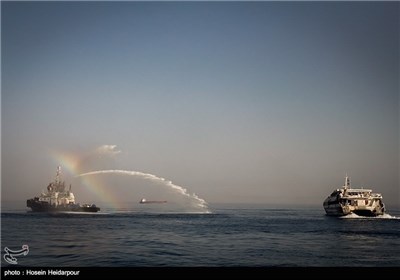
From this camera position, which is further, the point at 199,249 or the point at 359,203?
the point at 359,203

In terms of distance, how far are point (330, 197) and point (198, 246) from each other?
84029 mm

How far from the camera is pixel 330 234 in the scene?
221ft

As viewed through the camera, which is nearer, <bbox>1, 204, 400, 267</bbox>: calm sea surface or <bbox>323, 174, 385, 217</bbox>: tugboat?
<bbox>1, 204, 400, 267</bbox>: calm sea surface

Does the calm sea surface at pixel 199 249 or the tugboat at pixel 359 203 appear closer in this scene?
the calm sea surface at pixel 199 249

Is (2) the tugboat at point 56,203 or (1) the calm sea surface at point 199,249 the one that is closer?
(1) the calm sea surface at point 199,249

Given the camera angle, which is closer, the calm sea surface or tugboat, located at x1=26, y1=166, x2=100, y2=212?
the calm sea surface

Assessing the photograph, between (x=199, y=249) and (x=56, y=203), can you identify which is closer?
(x=199, y=249)

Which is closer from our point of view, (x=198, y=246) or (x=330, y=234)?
(x=198, y=246)
